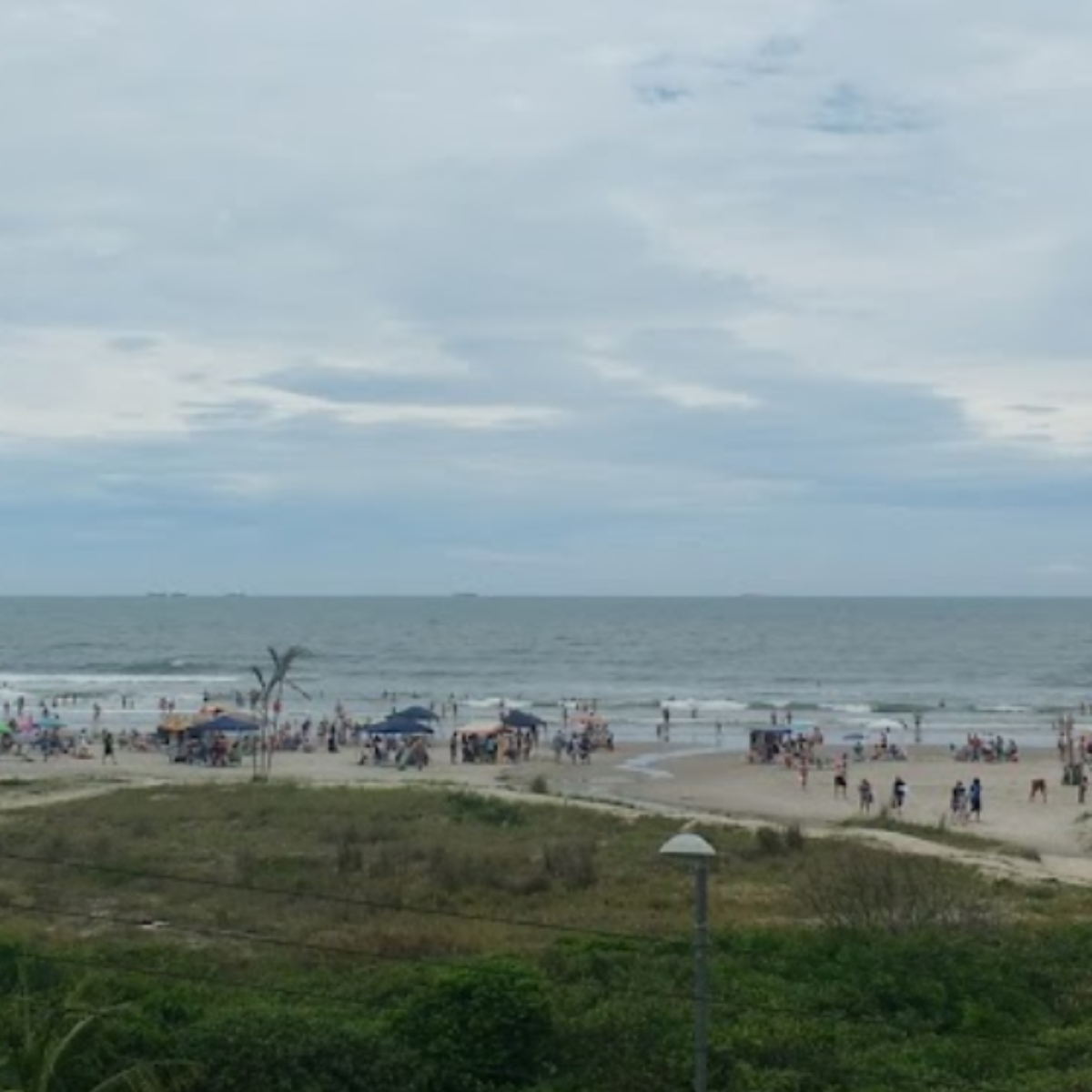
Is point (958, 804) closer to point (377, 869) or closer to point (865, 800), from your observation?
point (865, 800)

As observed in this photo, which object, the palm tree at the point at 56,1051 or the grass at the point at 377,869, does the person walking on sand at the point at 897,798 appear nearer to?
the grass at the point at 377,869

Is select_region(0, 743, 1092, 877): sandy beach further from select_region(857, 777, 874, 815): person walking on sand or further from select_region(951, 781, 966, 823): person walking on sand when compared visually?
select_region(951, 781, 966, 823): person walking on sand

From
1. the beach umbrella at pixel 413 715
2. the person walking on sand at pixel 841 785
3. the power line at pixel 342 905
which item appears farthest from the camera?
the beach umbrella at pixel 413 715

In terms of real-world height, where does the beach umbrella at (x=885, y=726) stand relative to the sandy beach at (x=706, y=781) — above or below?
above

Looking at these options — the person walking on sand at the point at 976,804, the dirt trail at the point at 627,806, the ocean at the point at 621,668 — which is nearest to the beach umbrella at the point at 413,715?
the dirt trail at the point at 627,806

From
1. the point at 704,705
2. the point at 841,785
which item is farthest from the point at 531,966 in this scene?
the point at 704,705

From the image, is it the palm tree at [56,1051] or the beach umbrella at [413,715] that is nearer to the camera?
the palm tree at [56,1051]

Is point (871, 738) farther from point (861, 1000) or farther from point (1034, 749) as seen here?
point (861, 1000)
